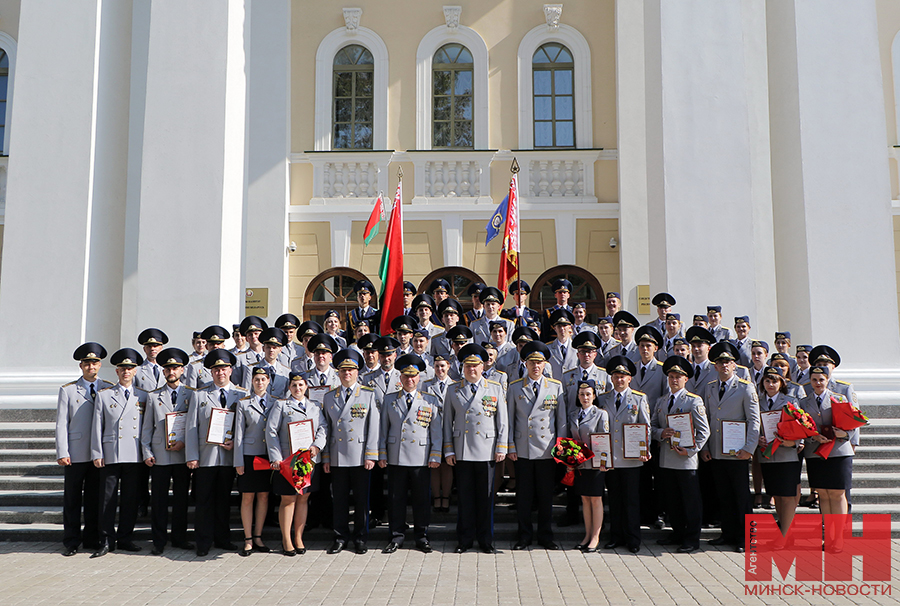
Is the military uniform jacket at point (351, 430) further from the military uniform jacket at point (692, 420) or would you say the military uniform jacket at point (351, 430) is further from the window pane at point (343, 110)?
the window pane at point (343, 110)

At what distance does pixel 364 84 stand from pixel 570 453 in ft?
35.3

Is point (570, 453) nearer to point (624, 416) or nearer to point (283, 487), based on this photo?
point (624, 416)

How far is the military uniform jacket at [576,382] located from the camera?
7660 millimetres

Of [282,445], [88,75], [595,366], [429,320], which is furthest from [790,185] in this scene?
[88,75]

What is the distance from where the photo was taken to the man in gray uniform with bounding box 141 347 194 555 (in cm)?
743

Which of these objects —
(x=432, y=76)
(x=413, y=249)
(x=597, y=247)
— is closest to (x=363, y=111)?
(x=432, y=76)

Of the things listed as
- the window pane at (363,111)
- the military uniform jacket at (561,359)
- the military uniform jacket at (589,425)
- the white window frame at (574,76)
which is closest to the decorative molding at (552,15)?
the white window frame at (574,76)

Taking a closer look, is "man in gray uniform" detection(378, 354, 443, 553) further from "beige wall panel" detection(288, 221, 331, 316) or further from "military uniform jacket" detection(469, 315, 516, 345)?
"beige wall panel" detection(288, 221, 331, 316)

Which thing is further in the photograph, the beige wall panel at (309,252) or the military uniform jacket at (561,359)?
the beige wall panel at (309,252)

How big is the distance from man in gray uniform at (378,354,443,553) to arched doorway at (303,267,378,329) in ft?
25.7

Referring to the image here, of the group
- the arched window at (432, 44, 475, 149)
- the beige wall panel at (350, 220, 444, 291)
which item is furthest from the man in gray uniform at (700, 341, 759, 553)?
the arched window at (432, 44, 475, 149)

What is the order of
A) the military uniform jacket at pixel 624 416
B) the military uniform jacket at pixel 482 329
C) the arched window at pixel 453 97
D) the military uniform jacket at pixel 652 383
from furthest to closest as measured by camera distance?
the arched window at pixel 453 97 → the military uniform jacket at pixel 482 329 → the military uniform jacket at pixel 652 383 → the military uniform jacket at pixel 624 416

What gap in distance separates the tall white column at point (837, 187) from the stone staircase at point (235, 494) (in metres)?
1.25

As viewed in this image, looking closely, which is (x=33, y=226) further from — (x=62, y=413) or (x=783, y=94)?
(x=783, y=94)
